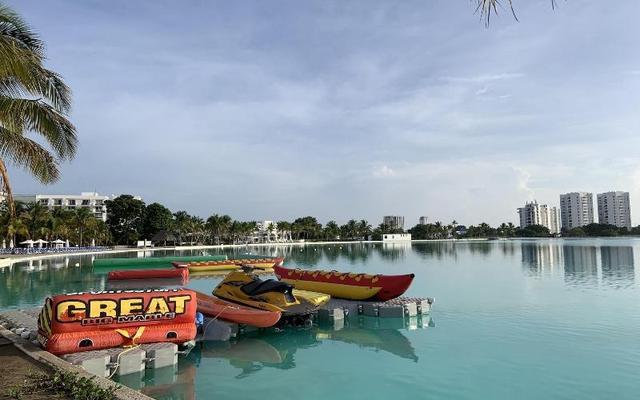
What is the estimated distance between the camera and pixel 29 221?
6231 centimetres

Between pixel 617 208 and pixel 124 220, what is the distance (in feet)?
576

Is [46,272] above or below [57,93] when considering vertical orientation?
below

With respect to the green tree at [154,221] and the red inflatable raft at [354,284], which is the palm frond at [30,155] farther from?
the green tree at [154,221]

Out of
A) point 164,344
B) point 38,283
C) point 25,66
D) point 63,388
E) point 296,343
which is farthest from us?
point 38,283

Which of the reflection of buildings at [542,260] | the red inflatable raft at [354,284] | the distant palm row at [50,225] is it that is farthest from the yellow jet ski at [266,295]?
the distant palm row at [50,225]

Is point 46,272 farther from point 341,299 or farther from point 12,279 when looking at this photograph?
point 341,299

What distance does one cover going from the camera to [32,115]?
8.94m

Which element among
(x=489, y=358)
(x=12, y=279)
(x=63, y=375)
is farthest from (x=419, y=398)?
(x=12, y=279)

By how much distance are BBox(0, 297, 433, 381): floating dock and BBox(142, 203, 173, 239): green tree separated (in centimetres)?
7959

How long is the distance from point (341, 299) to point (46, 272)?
25084mm

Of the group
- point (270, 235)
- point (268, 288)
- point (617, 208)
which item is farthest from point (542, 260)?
point (617, 208)

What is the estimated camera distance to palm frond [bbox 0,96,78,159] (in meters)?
8.62

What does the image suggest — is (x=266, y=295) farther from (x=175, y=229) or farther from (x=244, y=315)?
(x=175, y=229)

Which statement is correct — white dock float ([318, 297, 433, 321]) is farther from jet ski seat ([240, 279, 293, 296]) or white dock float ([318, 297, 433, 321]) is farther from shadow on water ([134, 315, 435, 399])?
jet ski seat ([240, 279, 293, 296])
